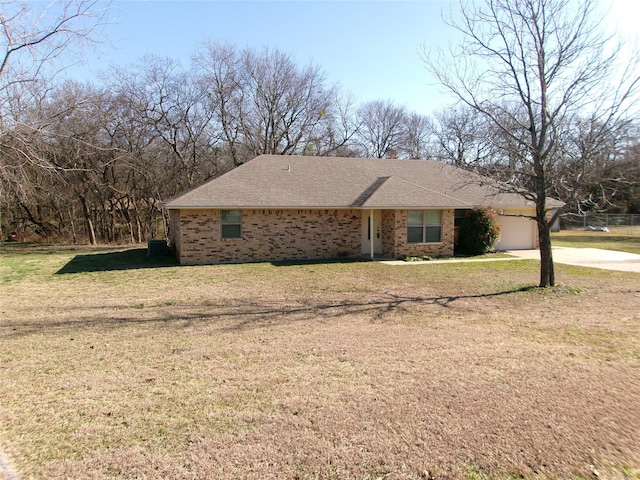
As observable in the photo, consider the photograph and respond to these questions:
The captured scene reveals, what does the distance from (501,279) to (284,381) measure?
945 centimetres

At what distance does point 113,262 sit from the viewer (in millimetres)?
16594

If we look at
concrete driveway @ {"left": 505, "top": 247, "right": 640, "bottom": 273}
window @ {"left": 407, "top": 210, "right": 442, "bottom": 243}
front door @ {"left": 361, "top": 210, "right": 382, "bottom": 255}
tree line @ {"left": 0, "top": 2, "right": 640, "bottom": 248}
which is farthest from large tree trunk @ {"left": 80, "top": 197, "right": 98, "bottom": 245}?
concrete driveway @ {"left": 505, "top": 247, "right": 640, "bottom": 273}

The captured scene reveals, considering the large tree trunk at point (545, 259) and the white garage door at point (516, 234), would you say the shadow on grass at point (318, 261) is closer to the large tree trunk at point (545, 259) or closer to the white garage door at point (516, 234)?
the large tree trunk at point (545, 259)

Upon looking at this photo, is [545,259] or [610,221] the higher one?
[610,221]

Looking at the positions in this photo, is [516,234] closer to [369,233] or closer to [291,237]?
[369,233]

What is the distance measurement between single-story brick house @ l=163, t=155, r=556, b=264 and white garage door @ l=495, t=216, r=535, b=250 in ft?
2.70

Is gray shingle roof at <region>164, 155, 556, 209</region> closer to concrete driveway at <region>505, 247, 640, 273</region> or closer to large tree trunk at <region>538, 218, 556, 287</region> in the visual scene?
concrete driveway at <region>505, 247, 640, 273</region>

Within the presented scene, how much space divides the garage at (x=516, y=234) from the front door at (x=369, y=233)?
614 centimetres

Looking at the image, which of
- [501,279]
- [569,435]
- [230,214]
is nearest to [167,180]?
[230,214]

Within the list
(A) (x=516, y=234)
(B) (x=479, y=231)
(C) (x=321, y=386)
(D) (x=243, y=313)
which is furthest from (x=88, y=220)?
(C) (x=321, y=386)

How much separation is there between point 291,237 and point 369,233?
11.5 feet

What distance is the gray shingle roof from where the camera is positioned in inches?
635

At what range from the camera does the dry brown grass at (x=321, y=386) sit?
130 inches

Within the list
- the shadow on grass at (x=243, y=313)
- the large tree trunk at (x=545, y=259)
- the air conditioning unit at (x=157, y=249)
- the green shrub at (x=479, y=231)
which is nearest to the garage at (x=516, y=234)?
the green shrub at (x=479, y=231)
